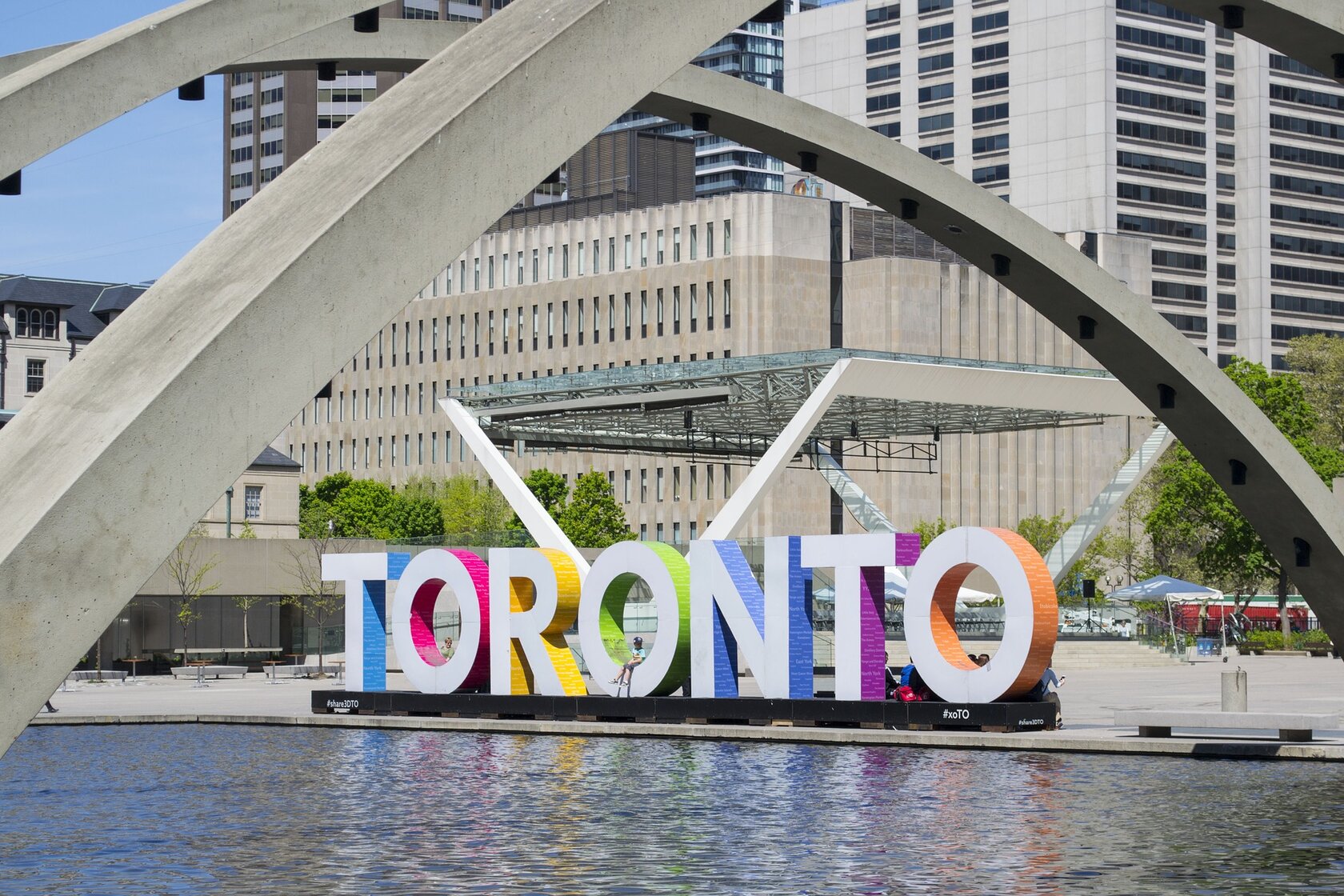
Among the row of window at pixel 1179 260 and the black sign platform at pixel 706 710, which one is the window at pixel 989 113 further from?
the black sign platform at pixel 706 710

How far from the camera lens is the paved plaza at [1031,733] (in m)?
26.2

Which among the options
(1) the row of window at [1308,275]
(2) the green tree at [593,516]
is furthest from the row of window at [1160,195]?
(2) the green tree at [593,516]

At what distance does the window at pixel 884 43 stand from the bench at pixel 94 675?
9514 centimetres

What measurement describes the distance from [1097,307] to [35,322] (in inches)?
3255

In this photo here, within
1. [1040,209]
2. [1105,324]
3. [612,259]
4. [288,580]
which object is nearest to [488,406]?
[288,580]

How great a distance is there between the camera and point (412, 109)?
8812 mm

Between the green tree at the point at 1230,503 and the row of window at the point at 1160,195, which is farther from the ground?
the row of window at the point at 1160,195

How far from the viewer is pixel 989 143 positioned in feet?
448

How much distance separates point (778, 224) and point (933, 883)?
97782mm

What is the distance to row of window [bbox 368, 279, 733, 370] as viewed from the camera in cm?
11288

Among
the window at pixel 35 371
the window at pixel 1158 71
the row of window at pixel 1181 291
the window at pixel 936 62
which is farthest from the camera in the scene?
the window at pixel 936 62

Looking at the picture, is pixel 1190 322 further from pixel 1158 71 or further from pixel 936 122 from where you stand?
pixel 936 122

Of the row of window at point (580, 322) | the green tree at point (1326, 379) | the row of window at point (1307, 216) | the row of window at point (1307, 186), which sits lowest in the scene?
the green tree at point (1326, 379)

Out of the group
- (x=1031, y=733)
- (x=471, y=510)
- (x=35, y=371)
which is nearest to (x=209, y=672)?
(x=1031, y=733)
